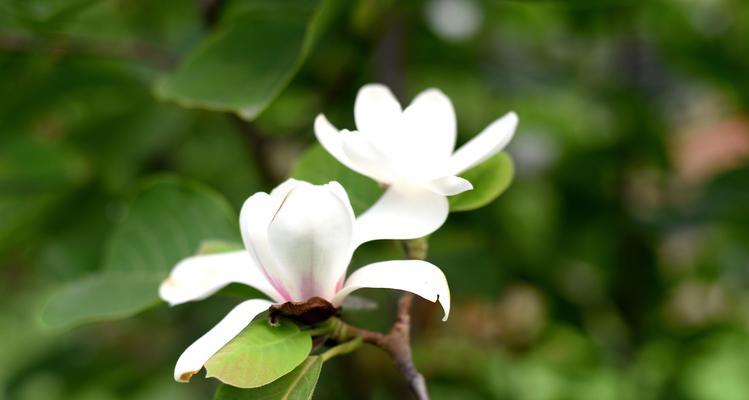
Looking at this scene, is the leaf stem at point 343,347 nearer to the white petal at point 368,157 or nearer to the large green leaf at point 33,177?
the white petal at point 368,157

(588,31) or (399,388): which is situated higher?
(588,31)

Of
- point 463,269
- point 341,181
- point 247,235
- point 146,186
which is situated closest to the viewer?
point 247,235

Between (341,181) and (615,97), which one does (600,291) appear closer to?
(615,97)

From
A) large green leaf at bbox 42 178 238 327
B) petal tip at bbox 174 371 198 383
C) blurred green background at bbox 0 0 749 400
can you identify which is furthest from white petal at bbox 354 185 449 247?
blurred green background at bbox 0 0 749 400

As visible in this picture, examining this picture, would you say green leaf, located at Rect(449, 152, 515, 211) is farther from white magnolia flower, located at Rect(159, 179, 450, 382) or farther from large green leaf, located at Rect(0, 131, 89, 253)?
large green leaf, located at Rect(0, 131, 89, 253)

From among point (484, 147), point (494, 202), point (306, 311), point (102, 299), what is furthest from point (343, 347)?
point (494, 202)

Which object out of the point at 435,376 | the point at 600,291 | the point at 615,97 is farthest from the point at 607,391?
the point at 615,97

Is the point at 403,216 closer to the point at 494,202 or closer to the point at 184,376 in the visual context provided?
the point at 184,376

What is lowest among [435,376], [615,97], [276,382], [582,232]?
[435,376]
